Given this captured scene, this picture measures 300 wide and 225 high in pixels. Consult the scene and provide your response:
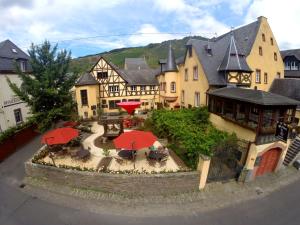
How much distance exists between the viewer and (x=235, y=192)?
13336mm

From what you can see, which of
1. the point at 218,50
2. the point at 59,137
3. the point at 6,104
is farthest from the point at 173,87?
the point at 6,104

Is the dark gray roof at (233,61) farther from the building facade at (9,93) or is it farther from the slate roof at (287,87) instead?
the building facade at (9,93)

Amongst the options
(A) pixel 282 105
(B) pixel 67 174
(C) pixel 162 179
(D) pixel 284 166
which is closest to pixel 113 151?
(B) pixel 67 174

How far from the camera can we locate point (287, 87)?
2562cm

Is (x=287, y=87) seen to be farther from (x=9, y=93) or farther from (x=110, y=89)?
(x=9, y=93)

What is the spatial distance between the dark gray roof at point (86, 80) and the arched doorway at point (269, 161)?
25.6m

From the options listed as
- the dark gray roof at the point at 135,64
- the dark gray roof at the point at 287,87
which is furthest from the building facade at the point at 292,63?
the dark gray roof at the point at 135,64

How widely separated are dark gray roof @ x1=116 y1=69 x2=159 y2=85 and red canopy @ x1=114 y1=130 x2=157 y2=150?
21657 mm

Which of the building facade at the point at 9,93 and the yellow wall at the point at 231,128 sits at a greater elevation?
the building facade at the point at 9,93

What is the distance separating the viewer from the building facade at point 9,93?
22.9m

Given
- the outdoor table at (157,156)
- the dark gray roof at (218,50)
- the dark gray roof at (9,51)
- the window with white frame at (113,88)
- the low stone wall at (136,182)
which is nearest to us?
the low stone wall at (136,182)

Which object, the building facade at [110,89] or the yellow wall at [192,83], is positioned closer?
the yellow wall at [192,83]

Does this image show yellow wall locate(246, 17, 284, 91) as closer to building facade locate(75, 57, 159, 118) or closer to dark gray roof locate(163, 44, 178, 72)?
dark gray roof locate(163, 44, 178, 72)

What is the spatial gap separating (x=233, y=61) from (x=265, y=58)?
740 centimetres
